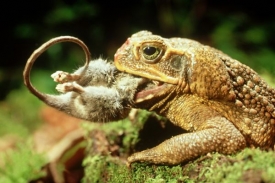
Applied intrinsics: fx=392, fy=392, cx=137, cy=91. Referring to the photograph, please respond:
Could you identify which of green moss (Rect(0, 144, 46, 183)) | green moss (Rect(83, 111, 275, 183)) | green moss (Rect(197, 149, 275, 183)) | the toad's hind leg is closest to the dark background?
green moss (Rect(0, 144, 46, 183))

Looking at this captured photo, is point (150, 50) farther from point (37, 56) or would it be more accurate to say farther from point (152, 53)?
point (37, 56)

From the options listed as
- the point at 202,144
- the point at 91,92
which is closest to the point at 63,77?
the point at 91,92

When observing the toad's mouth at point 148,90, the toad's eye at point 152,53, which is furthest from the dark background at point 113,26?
the toad's eye at point 152,53

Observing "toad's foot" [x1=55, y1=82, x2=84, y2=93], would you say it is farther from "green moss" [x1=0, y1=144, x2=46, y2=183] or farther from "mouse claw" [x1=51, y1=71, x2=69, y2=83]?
"green moss" [x1=0, y1=144, x2=46, y2=183]

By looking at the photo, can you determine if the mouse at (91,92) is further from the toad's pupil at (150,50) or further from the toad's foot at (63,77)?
the toad's pupil at (150,50)

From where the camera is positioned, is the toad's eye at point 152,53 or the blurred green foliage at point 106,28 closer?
the toad's eye at point 152,53

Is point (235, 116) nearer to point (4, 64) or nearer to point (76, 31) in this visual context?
point (76, 31)
